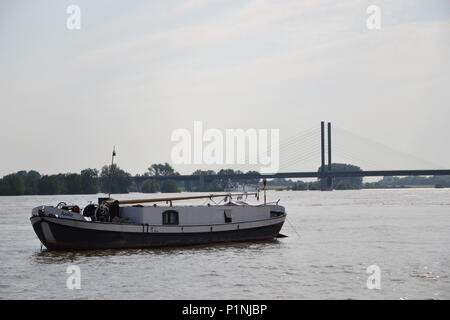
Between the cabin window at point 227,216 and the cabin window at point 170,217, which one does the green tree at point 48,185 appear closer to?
the cabin window at point 227,216

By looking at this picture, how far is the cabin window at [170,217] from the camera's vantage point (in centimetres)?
4016

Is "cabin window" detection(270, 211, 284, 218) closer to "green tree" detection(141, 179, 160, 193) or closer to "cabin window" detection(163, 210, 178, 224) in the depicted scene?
Result: "cabin window" detection(163, 210, 178, 224)

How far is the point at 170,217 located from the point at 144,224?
70.7 inches

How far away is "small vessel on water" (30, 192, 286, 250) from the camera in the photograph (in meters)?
37.5

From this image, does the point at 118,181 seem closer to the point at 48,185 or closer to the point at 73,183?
the point at 73,183

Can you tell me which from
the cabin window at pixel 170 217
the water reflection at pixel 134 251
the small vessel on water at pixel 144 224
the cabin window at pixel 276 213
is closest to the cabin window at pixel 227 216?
the small vessel on water at pixel 144 224

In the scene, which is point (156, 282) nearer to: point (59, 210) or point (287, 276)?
point (287, 276)

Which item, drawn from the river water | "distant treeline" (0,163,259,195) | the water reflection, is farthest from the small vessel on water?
"distant treeline" (0,163,259,195)

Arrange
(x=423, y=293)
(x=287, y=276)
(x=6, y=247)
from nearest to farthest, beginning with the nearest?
(x=423, y=293)
(x=287, y=276)
(x=6, y=247)

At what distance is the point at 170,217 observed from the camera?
4034 cm

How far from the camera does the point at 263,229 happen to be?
44.5 metres

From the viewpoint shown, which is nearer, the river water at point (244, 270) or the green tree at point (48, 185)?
the river water at point (244, 270)

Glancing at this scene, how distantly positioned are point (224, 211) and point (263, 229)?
364 cm
